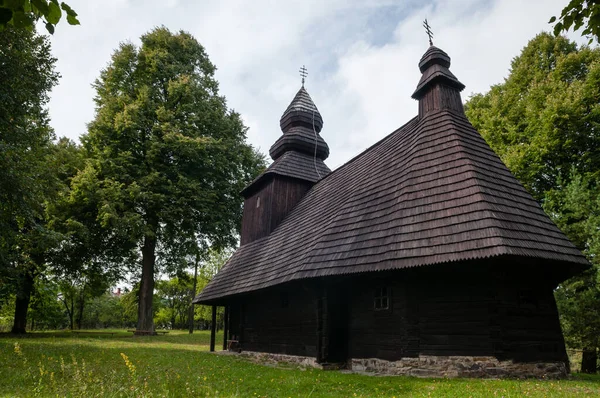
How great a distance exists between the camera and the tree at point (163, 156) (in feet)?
68.0

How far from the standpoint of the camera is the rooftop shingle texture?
8039mm

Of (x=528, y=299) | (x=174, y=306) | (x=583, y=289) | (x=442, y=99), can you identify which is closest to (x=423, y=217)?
(x=528, y=299)

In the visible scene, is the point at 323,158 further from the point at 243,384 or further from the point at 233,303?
the point at 243,384

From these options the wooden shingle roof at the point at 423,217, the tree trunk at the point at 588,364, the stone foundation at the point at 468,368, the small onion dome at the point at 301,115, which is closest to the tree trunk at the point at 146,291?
the small onion dome at the point at 301,115

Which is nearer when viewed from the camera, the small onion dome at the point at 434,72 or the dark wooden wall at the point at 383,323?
the dark wooden wall at the point at 383,323

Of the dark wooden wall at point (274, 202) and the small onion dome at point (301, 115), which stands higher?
the small onion dome at point (301, 115)

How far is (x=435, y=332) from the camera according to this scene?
832 centimetres

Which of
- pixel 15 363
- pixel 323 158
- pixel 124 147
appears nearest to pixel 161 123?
pixel 124 147

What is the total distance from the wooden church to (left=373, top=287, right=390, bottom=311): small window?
0.10ft

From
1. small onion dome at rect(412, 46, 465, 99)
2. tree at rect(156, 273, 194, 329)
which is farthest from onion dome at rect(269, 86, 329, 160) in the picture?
tree at rect(156, 273, 194, 329)

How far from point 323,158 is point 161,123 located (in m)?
9.70

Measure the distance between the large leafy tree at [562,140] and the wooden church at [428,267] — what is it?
3.94 metres

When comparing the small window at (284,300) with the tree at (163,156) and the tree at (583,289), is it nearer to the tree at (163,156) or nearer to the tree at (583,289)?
the tree at (583,289)

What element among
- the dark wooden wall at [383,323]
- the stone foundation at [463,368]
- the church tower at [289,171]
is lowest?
the stone foundation at [463,368]
